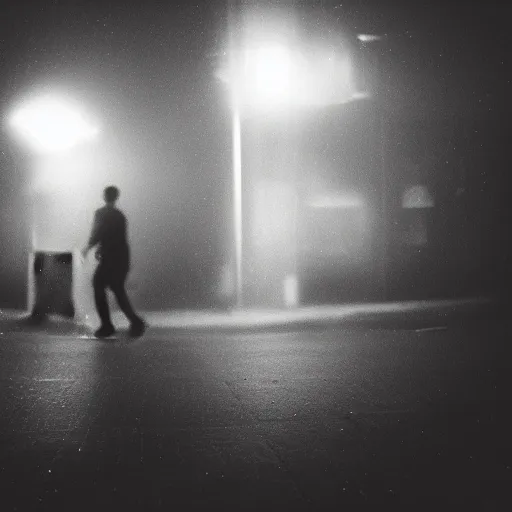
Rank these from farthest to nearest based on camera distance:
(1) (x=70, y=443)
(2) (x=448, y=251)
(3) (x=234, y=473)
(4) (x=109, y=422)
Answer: (2) (x=448, y=251) < (4) (x=109, y=422) < (1) (x=70, y=443) < (3) (x=234, y=473)

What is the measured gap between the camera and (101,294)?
6.43m

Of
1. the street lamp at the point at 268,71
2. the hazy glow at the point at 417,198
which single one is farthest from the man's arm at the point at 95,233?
the hazy glow at the point at 417,198

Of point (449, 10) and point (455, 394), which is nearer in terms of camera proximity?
point (455, 394)

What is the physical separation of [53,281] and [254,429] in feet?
18.3

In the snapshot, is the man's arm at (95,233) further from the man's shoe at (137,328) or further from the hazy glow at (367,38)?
the hazy glow at (367,38)

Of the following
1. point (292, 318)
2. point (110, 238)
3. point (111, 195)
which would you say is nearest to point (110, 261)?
point (110, 238)

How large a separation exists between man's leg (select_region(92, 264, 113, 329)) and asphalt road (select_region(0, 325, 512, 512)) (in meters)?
0.80

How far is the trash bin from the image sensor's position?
7.99 m

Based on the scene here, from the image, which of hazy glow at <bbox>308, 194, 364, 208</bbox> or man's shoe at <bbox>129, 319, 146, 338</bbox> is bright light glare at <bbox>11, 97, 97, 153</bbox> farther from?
man's shoe at <bbox>129, 319, 146, 338</bbox>

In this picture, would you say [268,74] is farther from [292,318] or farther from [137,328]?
[137,328]

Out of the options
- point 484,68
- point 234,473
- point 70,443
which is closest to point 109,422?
point 70,443

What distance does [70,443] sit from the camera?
290 centimetres

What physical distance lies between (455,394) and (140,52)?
7.94 meters

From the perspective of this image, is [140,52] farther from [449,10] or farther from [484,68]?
[484,68]
